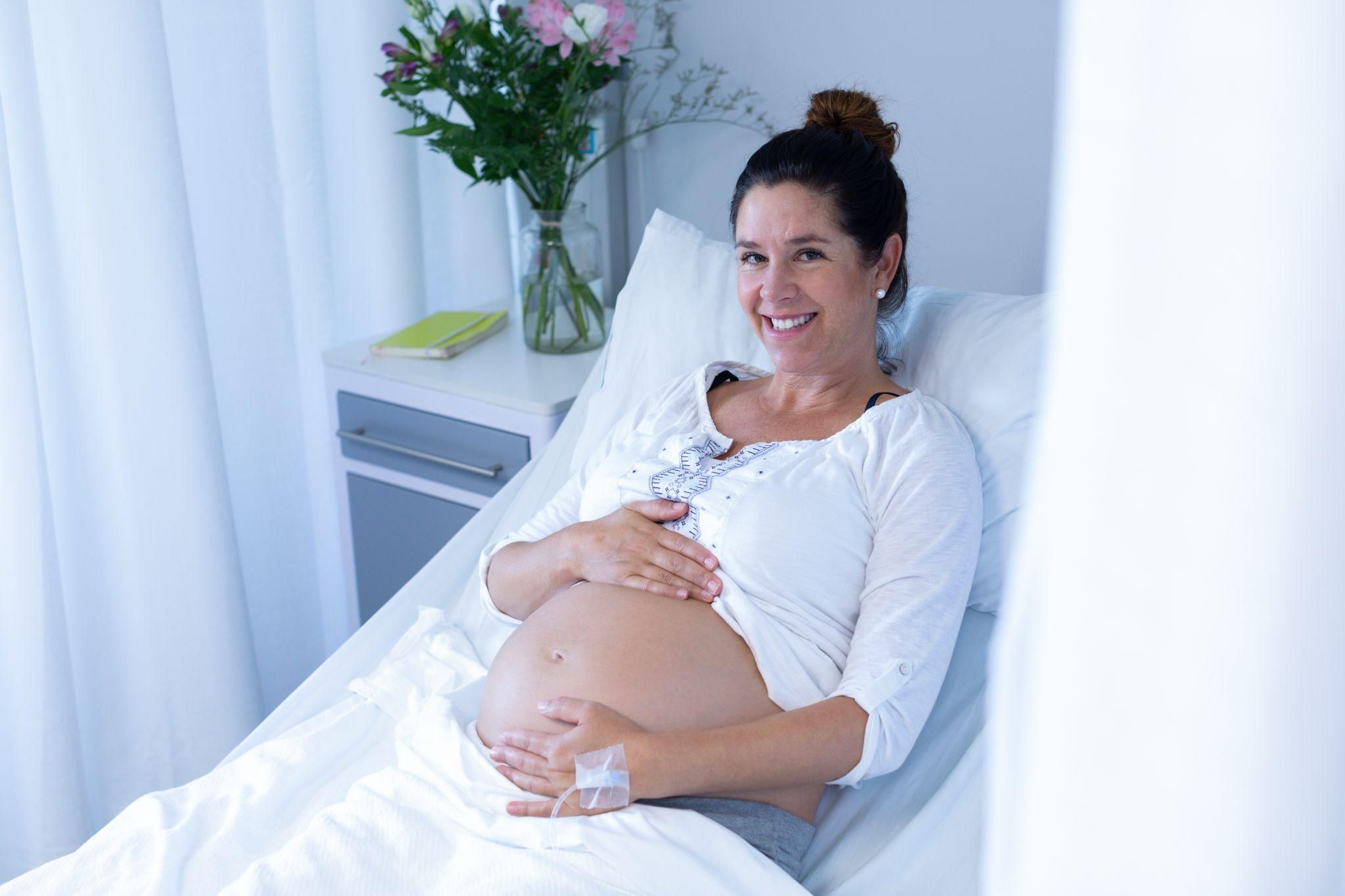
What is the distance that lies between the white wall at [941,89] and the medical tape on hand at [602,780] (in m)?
1.11

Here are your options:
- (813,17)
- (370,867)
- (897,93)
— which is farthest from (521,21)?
(370,867)

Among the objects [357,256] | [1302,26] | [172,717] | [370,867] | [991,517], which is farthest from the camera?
[357,256]

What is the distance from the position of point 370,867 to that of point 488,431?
0.94m

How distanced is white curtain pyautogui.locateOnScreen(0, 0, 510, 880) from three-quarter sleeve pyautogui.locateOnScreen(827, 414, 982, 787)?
1.13 meters

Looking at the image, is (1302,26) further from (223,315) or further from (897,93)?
(223,315)

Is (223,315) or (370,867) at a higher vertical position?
(223,315)

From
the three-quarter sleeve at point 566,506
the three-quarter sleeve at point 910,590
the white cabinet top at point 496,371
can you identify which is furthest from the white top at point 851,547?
the white cabinet top at point 496,371

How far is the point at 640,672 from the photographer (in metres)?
1.13

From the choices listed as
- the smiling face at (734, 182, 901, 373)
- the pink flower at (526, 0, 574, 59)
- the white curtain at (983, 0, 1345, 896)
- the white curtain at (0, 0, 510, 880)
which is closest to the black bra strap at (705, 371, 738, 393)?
the smiling face at (734, 182, 901, 373)

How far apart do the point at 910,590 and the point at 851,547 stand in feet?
0.35

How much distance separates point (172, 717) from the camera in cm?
187

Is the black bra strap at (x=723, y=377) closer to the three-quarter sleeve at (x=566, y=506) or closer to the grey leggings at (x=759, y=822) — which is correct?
the three-quarter sleeve at (x=566, y=506)

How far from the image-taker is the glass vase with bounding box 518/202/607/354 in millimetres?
1949

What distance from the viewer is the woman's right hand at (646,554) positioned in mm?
1214
